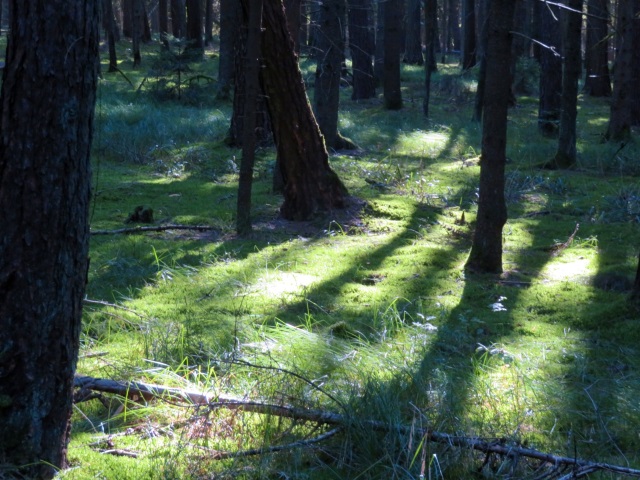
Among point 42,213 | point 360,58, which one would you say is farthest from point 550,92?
point 42,213

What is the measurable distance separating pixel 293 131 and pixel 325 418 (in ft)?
18.7

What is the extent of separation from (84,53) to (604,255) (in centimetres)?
658

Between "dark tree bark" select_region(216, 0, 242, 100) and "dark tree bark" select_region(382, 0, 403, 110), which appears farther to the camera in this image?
"dark tree bark" select_region(382, 0, 403, 110)

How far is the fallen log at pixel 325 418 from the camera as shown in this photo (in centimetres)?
354

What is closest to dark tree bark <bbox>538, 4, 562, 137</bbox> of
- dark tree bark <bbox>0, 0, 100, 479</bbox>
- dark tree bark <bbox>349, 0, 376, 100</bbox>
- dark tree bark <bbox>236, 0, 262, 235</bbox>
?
dark tree bark <bbox>349, 0, 376, 100</bbox>

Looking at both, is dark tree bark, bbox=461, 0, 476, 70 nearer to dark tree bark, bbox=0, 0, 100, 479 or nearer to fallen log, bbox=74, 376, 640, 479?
fallen log, bbox=74, 376, 640, 479

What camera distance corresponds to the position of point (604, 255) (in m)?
8.28

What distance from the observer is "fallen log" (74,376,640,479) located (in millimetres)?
3545

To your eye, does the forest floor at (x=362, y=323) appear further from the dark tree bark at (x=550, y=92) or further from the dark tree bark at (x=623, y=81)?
the dark tree bark at (x=550, y=92)

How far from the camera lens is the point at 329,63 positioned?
12.3 meters

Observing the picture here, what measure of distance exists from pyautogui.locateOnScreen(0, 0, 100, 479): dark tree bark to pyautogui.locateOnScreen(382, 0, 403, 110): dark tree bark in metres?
17.9

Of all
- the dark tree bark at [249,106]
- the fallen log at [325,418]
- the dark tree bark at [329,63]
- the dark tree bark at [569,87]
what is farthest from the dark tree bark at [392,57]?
the fallen log at [325,418]

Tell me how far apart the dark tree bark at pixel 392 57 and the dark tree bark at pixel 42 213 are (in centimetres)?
1794

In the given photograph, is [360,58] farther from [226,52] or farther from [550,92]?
[550,92]
